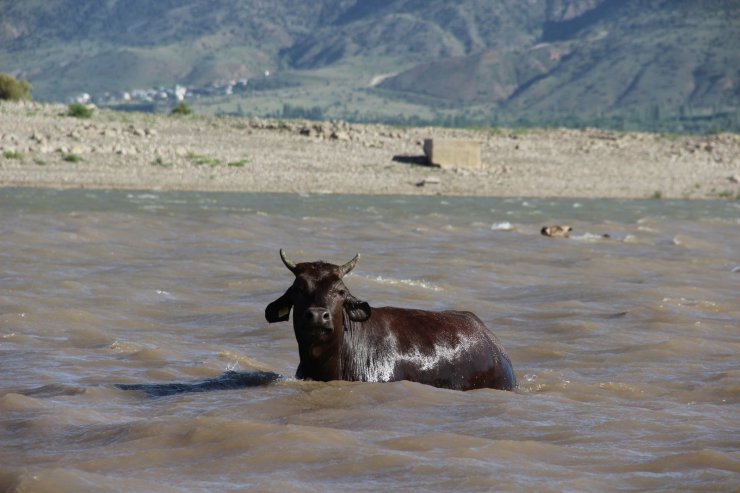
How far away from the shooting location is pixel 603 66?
149m

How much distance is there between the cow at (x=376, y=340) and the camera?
8.47 metres

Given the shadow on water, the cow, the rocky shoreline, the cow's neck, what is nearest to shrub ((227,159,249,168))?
the rocky shoreline

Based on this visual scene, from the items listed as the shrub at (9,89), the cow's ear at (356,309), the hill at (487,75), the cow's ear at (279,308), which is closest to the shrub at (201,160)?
the shrub at (9,89)

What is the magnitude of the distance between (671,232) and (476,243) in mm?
4954

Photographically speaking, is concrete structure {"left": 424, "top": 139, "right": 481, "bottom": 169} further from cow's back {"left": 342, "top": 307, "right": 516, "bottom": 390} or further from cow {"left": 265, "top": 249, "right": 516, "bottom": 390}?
cow's back {"left": 342, "top": 307, "right": 516, "bottom": 390}

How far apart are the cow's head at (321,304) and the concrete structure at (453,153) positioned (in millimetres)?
23237

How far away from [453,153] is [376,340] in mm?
23220

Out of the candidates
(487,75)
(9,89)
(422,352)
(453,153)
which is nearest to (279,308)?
(422,352)

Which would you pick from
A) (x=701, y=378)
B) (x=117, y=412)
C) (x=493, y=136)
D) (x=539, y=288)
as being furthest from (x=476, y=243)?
(x=493, y=136)

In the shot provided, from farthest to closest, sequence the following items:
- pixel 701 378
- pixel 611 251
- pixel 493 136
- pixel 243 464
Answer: pixel 493 136 < pixel 611 251 < pixel 701 378 < pixel 243 464

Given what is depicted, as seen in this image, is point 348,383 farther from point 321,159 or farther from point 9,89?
point 9,89

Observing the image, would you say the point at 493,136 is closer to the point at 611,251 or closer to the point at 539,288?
the point at 611,251

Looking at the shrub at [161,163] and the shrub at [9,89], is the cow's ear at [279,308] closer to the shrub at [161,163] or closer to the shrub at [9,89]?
the shrub at [161,163]

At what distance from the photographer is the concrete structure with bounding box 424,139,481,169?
31844 millimetres
